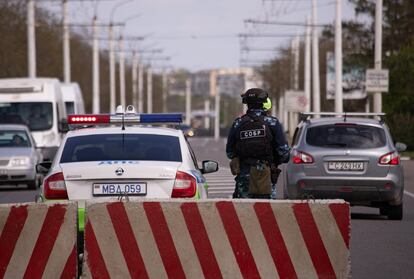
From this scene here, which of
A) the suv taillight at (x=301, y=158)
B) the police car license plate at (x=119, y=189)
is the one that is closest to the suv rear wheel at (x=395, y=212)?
the suv taillight at (x=301, y=158)

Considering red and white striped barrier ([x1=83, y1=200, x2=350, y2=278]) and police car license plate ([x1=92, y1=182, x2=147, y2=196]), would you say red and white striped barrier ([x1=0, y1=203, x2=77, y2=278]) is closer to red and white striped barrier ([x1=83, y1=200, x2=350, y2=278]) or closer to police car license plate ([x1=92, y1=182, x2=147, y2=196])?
red and white striped barrier ([x1=83, y1=200, x2=350, y2=278])

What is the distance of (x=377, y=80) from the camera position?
4600 centimetres

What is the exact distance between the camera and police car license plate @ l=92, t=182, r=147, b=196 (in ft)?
38.7

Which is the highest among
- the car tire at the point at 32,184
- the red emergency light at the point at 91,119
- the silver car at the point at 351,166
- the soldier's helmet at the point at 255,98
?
the soldier's helmet at the point at 255,98

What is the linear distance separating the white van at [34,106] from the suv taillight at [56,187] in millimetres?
27040

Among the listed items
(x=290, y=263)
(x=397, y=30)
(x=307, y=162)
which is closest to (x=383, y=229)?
(x=307, y=162)

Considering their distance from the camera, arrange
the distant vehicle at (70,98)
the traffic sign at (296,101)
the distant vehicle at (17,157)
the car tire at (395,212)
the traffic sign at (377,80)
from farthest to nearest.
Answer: the traffic sign at (296,101) < the distant vehicle at (70,98) < the traffic sign at (377,80) < the distant vehicle at (17,157) < the car tire at (395,212)

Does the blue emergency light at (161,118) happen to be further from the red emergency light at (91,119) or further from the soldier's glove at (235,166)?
the soldier's glove at (235,166)

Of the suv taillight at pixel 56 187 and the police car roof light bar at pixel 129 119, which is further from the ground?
the police car roof light bar at pixel 129 119

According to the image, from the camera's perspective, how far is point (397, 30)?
79062 millimetres

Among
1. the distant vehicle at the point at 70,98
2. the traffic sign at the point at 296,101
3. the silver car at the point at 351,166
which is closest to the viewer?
the silver car at the point at 351,166

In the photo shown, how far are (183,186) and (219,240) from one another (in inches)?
73.9

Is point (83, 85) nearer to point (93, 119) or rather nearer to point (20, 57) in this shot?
point (20, 57)

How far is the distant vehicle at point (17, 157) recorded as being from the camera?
28.2m
